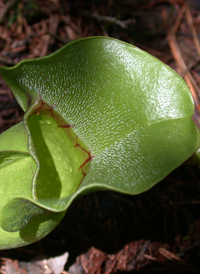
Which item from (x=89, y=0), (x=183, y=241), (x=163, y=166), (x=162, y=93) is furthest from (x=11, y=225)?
(x=89, y=0)

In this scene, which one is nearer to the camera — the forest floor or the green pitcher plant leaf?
the green pitcher plant leaf

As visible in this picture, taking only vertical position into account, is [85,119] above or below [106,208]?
above

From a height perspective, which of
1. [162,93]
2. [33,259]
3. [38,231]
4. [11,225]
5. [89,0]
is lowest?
[33,259]

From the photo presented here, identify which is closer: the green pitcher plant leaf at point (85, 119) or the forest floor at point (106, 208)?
the green pitcher plant leaf at point (85, 119)

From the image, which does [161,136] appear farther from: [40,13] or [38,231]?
[40,13]
